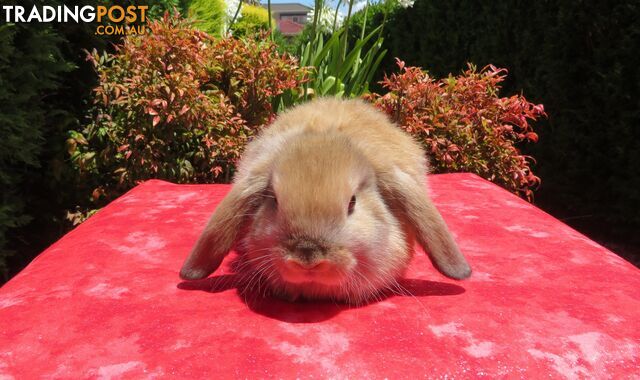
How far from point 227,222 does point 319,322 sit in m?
0.51

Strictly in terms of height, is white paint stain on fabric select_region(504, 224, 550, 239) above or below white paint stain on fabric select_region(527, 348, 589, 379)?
above

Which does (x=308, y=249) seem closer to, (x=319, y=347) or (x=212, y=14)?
(x=319, y=347)

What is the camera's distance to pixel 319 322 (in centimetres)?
185

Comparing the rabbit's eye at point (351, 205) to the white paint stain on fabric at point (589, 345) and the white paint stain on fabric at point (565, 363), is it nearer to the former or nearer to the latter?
the white paint stain on fabric at point (565, 363)

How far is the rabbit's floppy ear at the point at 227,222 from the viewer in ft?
6.54

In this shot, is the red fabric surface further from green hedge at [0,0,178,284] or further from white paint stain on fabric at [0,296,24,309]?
green hedge at [0,0,178,284]

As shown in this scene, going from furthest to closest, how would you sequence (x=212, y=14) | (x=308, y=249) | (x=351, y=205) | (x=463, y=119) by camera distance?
(x=212, y=14) → (x=463, y=119) → (x=351, y=205) → (x=308, y=249)

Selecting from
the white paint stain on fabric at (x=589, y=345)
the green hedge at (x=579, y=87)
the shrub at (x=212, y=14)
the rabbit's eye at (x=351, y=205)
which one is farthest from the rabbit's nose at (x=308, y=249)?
the shrub at (x=212, y=14)

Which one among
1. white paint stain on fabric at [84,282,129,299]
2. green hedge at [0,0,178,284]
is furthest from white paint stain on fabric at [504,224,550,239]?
green hedge at [0,0,178,284]

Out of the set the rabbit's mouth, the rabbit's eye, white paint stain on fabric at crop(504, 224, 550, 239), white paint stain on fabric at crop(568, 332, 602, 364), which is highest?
the rabbit's eye

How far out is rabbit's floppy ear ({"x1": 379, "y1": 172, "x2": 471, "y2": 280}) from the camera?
1948 mm

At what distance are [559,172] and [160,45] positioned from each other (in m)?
4.94

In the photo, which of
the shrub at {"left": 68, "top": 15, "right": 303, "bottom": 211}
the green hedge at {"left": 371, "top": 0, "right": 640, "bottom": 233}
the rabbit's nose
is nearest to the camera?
the rabbit's nose

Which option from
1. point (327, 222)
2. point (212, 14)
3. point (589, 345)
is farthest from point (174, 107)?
point (212, 14)
